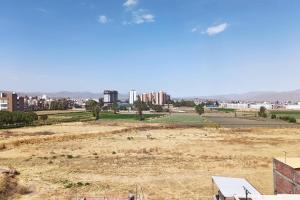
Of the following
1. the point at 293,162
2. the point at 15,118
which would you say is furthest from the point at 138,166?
the point at 15,118

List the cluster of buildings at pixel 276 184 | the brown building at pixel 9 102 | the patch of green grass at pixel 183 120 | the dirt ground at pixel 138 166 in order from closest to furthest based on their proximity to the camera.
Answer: the cluster of buildings at pixel 276 184 < the dirt ground at pixel 138 166 < the patch of green grass at pixel 183 120 < the brown building at pixel 9 102

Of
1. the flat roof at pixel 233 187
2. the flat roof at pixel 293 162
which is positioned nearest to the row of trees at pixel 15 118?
the flat roof at pixel 233 187

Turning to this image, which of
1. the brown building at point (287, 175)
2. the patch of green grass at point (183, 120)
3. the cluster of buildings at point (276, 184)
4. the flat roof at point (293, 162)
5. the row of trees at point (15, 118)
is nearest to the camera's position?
the cluster of buildings at point (276, 184)

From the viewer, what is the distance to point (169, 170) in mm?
33688

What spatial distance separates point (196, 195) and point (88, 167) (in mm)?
14351

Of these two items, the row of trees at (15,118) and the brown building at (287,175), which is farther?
the row of trees at (15,118)

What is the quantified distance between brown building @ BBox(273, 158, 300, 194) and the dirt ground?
17.6ft

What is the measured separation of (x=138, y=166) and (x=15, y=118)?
70.2m

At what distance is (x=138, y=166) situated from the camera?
35.8 metres

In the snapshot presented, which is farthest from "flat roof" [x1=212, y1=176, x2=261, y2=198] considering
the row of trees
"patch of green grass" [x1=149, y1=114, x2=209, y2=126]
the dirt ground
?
the row of trees

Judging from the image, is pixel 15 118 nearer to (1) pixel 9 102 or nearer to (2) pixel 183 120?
(2) pixel 183 120

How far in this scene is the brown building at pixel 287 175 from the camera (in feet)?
58.7

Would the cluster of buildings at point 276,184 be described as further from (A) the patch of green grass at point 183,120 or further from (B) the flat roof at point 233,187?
(A) the patch of green grass at point 183,120

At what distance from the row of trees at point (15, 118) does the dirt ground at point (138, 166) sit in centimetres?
3851
